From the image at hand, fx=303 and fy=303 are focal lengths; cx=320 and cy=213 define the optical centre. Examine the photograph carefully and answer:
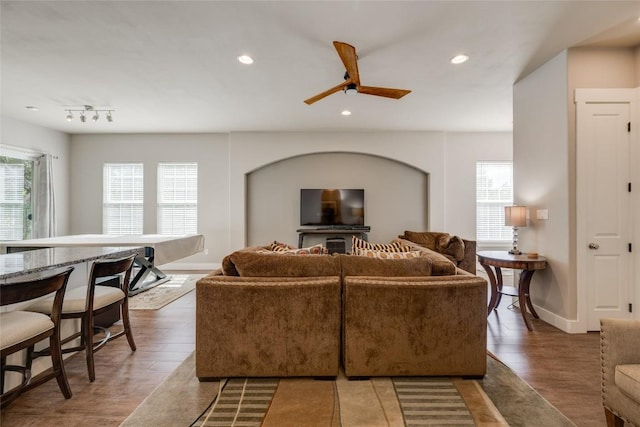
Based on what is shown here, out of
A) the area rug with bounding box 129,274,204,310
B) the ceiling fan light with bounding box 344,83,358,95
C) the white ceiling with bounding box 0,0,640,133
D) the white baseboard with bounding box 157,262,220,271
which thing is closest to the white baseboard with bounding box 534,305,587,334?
the white ceiling with bounding box 0,0,640,133

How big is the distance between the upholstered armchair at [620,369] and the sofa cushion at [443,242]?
9.82 feet

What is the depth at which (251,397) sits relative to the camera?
1.95 meters

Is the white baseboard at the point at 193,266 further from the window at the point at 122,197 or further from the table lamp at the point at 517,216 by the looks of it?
the table lamp at the point at 517,216

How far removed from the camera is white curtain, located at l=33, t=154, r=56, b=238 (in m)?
5.73

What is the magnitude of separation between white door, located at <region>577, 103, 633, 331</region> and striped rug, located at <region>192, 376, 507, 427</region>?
200 centimetres

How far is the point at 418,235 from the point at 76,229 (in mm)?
7111

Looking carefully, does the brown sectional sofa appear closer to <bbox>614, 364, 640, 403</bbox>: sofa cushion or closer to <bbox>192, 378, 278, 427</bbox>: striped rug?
<bbox>192, 378, 278, 427</bbox>: striped rug

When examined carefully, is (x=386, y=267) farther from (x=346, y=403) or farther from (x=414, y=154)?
(x=414, y=154)

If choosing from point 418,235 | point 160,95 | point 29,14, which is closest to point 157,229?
point 160,95

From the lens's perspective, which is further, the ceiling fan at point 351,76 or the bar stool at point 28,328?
the ceiling fan at point 351,76

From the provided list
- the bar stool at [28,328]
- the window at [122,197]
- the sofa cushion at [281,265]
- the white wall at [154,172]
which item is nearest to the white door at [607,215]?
the sofa cushion at [281,265]

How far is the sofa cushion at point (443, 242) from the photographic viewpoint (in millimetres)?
4547

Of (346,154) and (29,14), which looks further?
Answer: (346,154)

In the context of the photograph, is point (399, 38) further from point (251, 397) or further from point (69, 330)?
point (69, 330)
